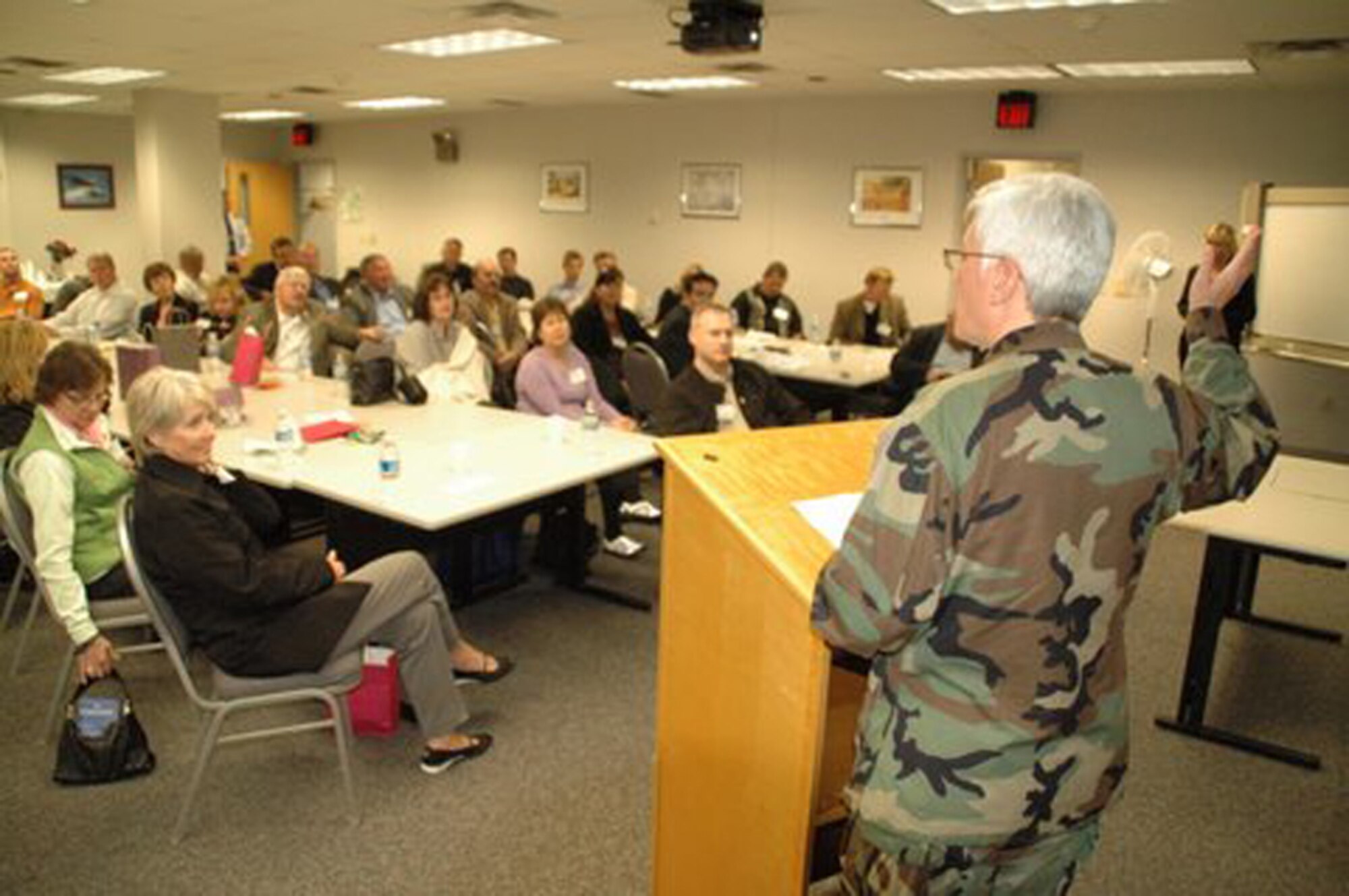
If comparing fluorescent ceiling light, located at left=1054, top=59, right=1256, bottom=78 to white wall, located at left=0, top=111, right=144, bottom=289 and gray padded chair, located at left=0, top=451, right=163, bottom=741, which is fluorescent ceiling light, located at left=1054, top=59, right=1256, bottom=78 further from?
white wall, located at left=0, top=111, right=144, bottom=289

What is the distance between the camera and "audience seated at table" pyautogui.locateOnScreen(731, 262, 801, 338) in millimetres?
7957

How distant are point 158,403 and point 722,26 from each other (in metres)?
3.47

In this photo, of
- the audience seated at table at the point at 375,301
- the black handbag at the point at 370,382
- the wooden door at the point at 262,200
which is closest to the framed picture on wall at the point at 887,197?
the audience seated at table at the point at 375,301

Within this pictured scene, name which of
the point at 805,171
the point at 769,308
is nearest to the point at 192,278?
the point at 769,308

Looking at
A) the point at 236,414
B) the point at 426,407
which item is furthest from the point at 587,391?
the point at 236,414

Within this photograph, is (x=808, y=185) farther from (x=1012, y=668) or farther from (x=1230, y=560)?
(x=1012, y=668)

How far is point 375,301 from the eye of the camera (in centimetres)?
704

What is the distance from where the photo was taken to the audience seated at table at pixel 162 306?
6.72 m

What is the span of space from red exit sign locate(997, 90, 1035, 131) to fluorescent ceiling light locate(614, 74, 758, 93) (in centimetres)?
215

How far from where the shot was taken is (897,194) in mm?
9312

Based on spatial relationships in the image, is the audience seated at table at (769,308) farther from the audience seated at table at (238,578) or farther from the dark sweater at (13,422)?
the audience seated at table at (238,578)

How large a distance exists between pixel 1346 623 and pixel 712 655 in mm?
4132

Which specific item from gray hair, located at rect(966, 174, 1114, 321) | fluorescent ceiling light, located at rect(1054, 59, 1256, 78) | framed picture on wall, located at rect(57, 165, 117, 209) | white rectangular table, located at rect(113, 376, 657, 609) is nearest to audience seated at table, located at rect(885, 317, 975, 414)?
white rectangular table, located at rect(113, 376, 657, 609)

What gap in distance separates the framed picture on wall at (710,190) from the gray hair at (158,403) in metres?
8.29
